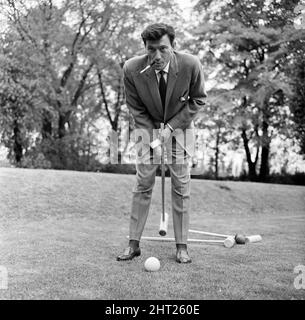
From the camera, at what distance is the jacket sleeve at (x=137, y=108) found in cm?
356

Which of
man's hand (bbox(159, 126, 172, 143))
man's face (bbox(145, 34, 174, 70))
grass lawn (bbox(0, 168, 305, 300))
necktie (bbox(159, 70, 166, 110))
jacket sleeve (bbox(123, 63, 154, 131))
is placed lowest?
grass lawn (bbox(0, 168, 305, 300))

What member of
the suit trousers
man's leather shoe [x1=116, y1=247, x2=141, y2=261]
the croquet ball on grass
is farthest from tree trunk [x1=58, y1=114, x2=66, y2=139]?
man's leather shoe [x1=116, y1=247, x2=141, y2=261]

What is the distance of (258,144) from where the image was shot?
1377cm

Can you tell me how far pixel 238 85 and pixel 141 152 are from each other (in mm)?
9992

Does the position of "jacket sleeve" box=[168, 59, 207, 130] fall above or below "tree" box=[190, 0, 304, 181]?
below

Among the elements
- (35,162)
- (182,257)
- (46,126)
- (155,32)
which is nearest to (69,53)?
(46,126)

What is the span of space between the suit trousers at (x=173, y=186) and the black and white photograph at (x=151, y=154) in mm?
11

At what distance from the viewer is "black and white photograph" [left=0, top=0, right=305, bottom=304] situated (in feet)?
9.37

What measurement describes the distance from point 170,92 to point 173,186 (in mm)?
718

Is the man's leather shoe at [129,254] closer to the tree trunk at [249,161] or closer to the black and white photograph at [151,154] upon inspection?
the black and white photograph at [151,154]

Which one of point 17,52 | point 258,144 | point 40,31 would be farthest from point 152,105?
point 258,144

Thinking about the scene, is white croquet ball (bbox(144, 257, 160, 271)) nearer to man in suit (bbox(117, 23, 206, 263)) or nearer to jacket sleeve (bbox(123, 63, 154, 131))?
man in suit (bbox(117, 23, 206, 263))

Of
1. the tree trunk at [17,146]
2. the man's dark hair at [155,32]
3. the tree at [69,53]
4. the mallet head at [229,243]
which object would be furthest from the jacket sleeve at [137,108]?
the tree trunk at [17,146]

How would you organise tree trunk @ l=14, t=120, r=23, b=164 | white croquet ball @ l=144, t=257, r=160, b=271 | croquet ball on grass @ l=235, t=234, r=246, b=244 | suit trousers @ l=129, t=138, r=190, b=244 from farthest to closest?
tree trunk @ l=14, t=120, r=23, b=164 < croquet ball on grass @ l=235, t=234, r=246, b=244 < suit trousers @ l=129, t=138, r=190, b=244 < white croquet ball @ l=144, t=257, r=160, b=271
